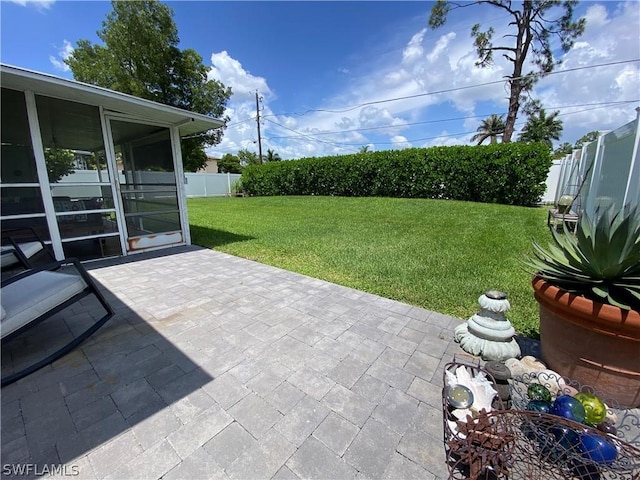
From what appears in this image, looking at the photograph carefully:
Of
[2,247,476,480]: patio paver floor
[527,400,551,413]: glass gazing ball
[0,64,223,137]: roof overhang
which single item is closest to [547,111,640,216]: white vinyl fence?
[527,400,551,413]: glass gazing ball

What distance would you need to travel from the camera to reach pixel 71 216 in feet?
14.2

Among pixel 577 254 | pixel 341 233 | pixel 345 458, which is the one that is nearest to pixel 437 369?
pixel 345 458

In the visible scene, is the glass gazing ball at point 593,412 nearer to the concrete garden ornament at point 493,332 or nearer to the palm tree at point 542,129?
the concrete garden ornament at point 493,332

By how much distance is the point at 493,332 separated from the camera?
81.6 inches

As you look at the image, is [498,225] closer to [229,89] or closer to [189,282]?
[189,282]

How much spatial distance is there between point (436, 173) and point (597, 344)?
10911 millimetres

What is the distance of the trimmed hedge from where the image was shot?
32.5 feet

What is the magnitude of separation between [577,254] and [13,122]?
6.54 metres

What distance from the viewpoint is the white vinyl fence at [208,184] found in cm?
2031

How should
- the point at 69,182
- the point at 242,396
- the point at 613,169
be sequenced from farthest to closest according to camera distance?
the point at 613,169
the point at 69,182
the point at 242,396

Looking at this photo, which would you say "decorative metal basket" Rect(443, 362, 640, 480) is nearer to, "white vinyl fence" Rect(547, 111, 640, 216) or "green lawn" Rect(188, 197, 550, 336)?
"green lawn" Rect(188, 197, 550, 336)

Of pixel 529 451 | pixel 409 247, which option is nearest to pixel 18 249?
pixel 529 451

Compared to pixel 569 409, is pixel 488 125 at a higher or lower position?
higher

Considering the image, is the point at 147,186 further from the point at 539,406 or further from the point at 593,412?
the point at 593,412
